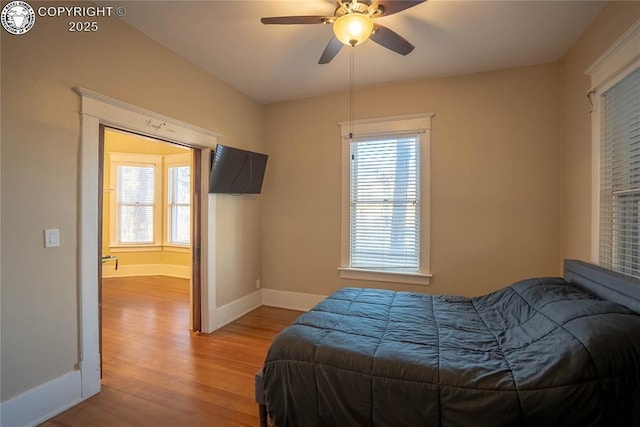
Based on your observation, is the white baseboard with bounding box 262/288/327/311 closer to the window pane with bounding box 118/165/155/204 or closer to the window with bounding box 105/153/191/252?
the window with bounding box 105/153/191/252

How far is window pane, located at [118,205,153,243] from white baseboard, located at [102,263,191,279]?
1.66 feet

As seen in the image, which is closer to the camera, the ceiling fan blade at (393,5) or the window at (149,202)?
the ceiling fan blade at (393,5)

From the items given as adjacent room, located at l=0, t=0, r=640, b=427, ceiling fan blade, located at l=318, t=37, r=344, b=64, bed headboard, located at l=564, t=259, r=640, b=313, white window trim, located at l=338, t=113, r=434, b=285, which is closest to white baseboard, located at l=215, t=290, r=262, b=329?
adjacent room, located at l=0, t=0, r=640, b=427

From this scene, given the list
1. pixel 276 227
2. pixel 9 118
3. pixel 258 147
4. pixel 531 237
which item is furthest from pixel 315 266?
pixel 9 118

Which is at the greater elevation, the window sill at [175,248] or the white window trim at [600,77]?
the white window trim at [600,77]

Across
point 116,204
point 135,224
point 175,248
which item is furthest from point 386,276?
point 116,204

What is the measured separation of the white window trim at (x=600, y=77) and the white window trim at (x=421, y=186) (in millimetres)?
1361

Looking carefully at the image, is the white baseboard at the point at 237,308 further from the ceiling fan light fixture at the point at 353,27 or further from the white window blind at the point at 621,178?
the white window blind at the point at 621,178

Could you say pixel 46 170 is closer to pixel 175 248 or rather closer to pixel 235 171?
pixel 235 171

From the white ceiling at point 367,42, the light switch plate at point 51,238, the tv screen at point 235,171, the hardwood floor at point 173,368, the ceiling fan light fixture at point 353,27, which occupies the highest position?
the white ceiling at point 367,42

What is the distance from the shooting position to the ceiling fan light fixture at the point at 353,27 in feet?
5.92

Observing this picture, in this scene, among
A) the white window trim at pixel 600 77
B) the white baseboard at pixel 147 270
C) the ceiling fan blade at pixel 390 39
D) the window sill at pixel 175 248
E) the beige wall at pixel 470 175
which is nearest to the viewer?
the white window trim at pixel 600 77

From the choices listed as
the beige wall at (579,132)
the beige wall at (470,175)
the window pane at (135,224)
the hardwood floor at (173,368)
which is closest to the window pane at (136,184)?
the window pane at (135,224)

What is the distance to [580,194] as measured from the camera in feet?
8.36
